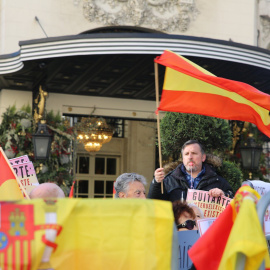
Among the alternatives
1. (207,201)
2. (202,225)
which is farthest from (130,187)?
(202,225)

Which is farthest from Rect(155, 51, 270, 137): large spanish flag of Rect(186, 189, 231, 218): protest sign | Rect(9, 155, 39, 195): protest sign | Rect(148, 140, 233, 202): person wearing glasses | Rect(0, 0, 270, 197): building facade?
Rect(0, 0, 270, 197): building facade

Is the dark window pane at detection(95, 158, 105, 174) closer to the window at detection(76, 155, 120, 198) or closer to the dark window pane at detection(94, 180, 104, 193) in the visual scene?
the window at detection(76, 155, 120, 198)

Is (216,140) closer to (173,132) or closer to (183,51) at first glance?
(173,132)

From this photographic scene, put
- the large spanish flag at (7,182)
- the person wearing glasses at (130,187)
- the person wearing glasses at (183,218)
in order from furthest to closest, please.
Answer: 1. the person wearing glasses at (130,187)
2. the large spanish flag at (7,182)
3. the person wearing glasses at (183,218)

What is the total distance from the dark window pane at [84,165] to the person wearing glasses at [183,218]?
16914mm

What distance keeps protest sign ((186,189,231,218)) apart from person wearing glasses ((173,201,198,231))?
1.28 m

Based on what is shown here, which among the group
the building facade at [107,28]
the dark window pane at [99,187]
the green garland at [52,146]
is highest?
the building facade at [107,28]

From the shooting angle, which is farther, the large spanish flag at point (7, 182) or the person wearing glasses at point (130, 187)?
the person wearing glasses at point (130, 187)

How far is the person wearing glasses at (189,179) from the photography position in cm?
644

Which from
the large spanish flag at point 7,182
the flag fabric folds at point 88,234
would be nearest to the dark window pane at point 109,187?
the large spanish flag at point 7,182

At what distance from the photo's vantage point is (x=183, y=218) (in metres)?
4.51

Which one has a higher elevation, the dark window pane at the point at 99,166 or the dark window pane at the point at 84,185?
the dark window pane at the point at 99,166

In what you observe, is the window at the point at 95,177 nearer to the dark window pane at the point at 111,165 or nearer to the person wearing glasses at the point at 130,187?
the dark window pane at the point at 111,165

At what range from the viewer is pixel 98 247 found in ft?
9.81
